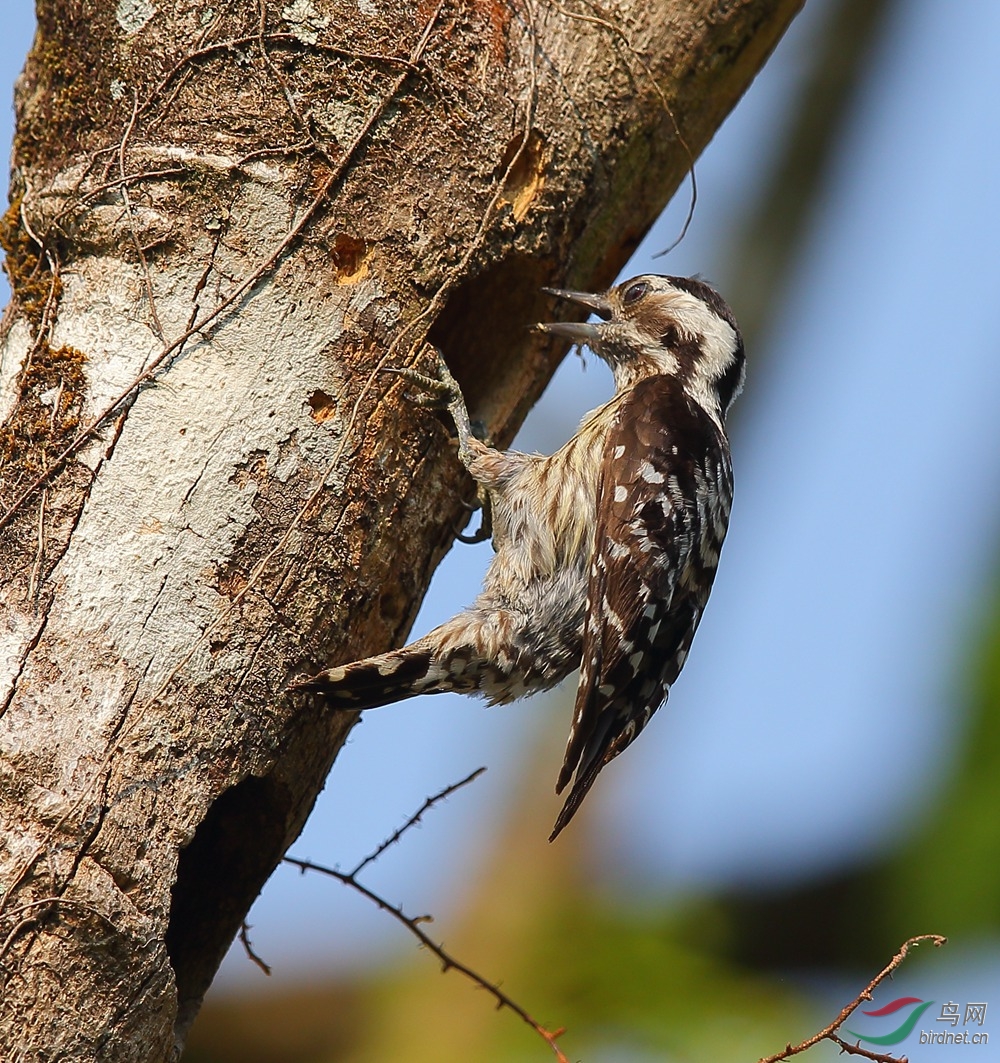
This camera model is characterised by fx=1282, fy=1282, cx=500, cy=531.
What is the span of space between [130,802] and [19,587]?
23.7 inches

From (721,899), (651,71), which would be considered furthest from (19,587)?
(721,899)

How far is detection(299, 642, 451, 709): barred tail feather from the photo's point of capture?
138 inches

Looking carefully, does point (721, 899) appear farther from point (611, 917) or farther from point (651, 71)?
point (651, 71)

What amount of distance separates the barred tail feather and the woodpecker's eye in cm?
164

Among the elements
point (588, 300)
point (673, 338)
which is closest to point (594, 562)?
point (588, 300)

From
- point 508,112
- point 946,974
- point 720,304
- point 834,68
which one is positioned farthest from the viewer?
point 834,68

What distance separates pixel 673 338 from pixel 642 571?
118 centimetres

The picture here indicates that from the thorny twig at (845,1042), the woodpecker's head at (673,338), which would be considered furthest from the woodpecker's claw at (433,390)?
the thorny twig at (845,1042)

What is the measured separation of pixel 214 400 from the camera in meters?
3.40

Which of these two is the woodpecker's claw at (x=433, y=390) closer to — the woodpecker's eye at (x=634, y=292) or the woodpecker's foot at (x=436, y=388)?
the woodpecker's foot at (x=436, y=388)

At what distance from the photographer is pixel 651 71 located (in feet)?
13.9

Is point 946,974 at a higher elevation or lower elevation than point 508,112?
lower

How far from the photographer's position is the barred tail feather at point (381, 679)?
3502 millimetres

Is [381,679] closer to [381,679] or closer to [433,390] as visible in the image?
[381,679]
